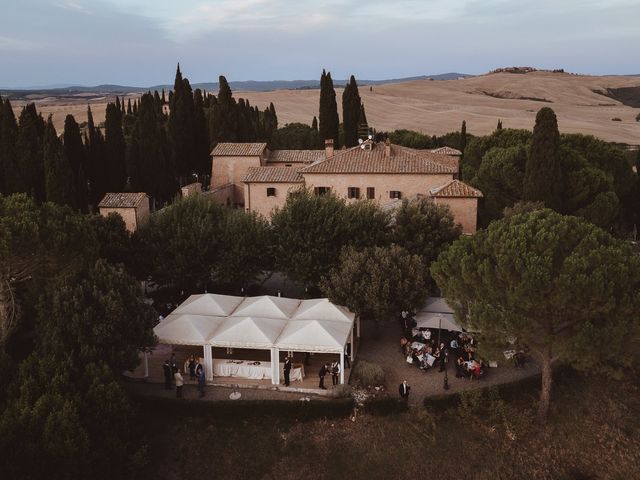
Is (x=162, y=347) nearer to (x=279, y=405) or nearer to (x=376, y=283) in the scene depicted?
(x=279, y=405)

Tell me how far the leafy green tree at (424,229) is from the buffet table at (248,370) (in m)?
9.20

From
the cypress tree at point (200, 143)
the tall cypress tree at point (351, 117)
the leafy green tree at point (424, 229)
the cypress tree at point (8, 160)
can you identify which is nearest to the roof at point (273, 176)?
the leafy green tree at point (424, 229)

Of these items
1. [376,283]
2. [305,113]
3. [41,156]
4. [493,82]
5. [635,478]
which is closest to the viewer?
[635,478]

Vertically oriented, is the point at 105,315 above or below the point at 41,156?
below

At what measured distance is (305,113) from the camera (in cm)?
13925

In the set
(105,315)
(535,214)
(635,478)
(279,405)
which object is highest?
(535,214)

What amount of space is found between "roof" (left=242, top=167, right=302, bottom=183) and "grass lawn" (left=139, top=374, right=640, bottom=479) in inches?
880

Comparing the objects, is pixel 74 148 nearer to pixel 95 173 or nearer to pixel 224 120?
pixel 95 173

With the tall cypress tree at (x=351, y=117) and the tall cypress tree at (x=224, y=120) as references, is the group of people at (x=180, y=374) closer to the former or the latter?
the tall cypress tree at (x=224, y=120)

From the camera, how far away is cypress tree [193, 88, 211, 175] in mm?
55500

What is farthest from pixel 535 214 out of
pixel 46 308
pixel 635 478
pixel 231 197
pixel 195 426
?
pixel 231 197

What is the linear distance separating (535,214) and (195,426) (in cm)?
1446

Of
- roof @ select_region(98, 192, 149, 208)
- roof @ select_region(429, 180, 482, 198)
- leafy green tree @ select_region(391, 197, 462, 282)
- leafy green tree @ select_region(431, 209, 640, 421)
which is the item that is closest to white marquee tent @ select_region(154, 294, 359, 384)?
leafy green tree @ select_region(431, 209, 640, 421)

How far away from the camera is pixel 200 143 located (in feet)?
184
